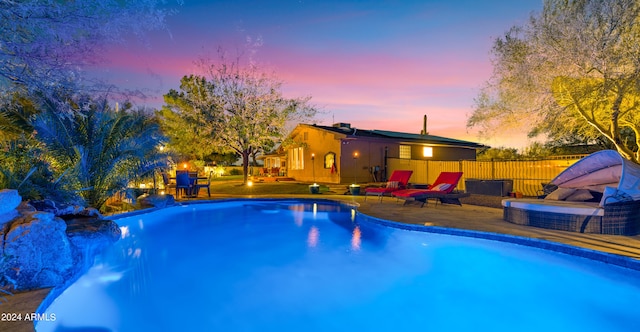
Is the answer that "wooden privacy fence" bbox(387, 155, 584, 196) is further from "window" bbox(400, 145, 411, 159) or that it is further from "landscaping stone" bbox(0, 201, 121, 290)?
"landscaping stone" bbox(0, 201, 121, 290)

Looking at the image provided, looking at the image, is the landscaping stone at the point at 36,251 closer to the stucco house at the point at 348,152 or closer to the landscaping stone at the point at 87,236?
the landscaping stone at the point at 87,236

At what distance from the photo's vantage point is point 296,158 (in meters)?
25.5

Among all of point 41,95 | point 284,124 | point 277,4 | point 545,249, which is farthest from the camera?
point 284,124

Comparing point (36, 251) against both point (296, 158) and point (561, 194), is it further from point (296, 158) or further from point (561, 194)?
point (296, 158)

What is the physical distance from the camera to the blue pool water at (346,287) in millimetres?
4172

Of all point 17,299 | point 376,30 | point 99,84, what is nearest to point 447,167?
point 376,30

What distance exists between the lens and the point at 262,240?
26.6ft

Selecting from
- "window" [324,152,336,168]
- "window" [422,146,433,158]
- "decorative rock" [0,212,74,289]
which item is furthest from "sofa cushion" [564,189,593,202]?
"window" [422,146,433,158]

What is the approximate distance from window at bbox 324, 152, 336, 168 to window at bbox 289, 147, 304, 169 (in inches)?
121

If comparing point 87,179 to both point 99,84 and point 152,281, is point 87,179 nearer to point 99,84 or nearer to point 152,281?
point 99,84

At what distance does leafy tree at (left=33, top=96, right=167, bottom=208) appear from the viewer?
8.19 m

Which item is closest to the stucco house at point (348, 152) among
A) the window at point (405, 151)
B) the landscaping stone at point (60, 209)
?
the window at point (405, 151)

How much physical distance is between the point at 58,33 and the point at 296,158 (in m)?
19.4

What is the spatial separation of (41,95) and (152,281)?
491cm
